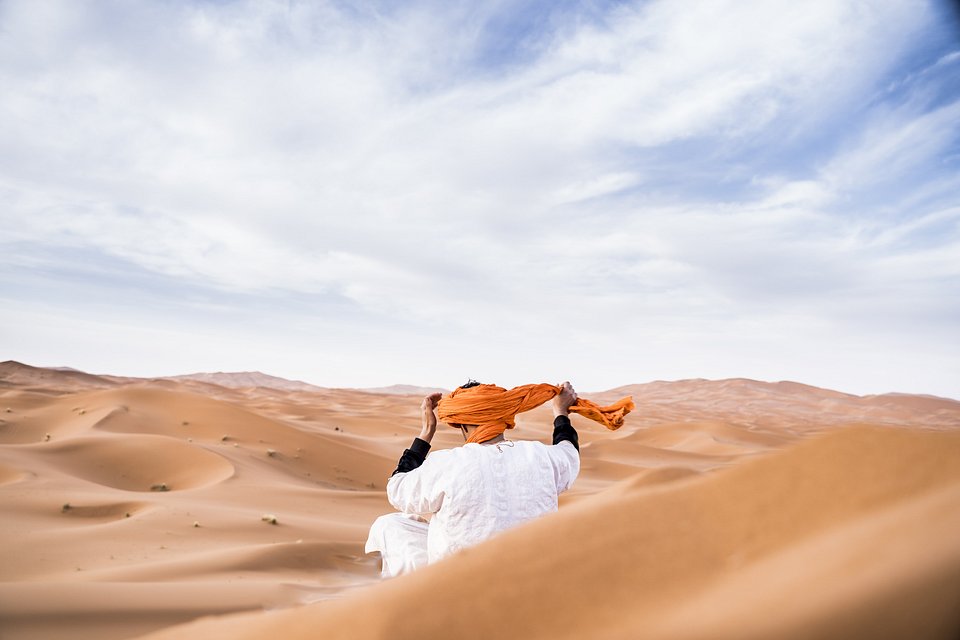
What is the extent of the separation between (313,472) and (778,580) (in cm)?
986

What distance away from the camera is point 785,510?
4.33 feet

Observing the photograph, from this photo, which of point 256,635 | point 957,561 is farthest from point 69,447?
point 957,561

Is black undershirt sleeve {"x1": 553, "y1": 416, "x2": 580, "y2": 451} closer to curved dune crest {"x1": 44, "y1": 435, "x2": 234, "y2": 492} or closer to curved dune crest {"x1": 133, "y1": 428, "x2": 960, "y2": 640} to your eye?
curved dune crest {"x1": 133, "y1": 428, "x2": 960, "y2": 640}

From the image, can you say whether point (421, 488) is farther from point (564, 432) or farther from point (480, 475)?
point (564, 432)

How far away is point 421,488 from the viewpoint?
329 cm

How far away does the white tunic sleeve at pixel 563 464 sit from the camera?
11.3 feet

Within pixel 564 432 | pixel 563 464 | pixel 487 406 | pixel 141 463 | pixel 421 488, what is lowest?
pixel 141 463

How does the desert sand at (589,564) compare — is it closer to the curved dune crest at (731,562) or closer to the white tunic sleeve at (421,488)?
the curved dune crest at (731,562)

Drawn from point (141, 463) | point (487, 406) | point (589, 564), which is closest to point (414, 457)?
point (487, 406)

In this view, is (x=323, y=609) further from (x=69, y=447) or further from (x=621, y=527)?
(x=69, y=447)

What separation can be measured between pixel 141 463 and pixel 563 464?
22.4 feet

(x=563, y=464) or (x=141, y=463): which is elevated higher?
(x=563, y=464)

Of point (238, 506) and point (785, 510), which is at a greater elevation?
point (785, 510)

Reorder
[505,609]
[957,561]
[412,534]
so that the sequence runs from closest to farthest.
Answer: [957,561] < [505,609] < [412,534]
